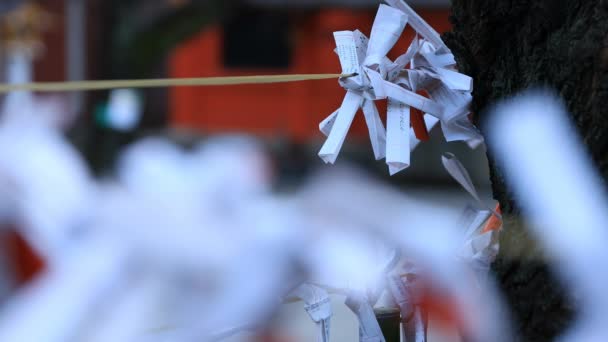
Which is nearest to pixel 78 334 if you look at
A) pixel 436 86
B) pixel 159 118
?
pixel 436 86

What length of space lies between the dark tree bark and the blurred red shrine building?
35.7ft

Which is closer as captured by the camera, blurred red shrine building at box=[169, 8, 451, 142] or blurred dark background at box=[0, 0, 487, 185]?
blurred dark background at box=[0, 0, 487, 185]

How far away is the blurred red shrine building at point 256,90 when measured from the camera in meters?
12.3

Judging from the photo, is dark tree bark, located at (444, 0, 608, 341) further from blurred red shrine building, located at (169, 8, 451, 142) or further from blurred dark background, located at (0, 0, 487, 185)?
blurred red shrine building, located at (169, 8, 451, 142)

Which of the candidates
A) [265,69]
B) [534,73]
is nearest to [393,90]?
[534,73]

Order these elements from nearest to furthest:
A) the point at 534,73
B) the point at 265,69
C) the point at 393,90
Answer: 1. the point at 534,73
2. the point at 393,90
3. the point at 265,69

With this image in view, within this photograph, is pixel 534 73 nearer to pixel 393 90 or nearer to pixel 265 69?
pixel 393 90

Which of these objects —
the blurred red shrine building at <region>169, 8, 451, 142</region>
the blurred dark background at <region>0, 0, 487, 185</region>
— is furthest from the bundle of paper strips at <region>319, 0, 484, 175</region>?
the blurred red shrine building at <region>169, 8, 451, 142</region>

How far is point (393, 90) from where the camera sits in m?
1.14

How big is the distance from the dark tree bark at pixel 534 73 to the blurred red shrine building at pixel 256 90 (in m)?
10.9

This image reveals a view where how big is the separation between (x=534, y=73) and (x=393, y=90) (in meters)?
0.19

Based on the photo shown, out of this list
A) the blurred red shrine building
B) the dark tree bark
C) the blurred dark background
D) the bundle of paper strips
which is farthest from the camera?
the blurred red shrine building

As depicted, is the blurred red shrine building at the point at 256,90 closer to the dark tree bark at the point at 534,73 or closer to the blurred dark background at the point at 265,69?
the blurred dark background at the point at 265,69

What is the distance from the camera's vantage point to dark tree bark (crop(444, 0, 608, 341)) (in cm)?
96
